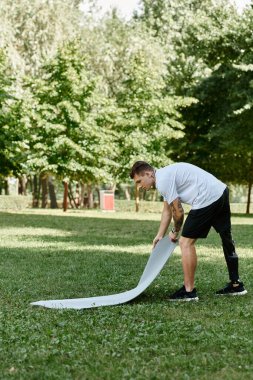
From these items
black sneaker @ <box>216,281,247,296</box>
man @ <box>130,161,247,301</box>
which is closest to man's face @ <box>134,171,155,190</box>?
man @ <box>130,161,247,301</box>

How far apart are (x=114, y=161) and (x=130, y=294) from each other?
29.8m

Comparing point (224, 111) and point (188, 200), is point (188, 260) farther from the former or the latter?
point (224, 111)

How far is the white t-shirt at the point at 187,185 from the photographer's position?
25.0 ft

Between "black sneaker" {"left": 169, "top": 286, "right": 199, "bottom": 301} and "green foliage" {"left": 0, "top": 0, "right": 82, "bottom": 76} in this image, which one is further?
"green foliage" {"left": 0, "top": 0, "right": 82, "bottom": 76}

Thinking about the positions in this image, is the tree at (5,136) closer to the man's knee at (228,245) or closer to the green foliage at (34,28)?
the green foliage at (34,28)

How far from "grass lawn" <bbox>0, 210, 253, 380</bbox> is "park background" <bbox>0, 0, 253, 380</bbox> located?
0.02 metres

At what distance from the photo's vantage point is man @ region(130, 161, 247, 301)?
7613 millimetres

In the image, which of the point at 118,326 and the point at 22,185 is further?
the point at 22,185

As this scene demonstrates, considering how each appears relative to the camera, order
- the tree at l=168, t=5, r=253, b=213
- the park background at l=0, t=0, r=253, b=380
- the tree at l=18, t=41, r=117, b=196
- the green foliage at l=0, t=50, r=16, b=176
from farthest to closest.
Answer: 1. the tree at l=168, t=5, r=253, b=213
2. the tree at l=18, t=41, r=117, b=196
3. the green foliage at l=0, t=50, r=16, b=176
4. the park background at l=0, t=0, r=253, b=380

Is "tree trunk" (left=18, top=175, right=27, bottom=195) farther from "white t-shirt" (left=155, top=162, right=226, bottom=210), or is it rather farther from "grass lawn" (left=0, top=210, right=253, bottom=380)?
"white t-shirt" (left=155, top=162, right=226, bottom=210)

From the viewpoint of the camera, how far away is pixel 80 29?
34.5 m

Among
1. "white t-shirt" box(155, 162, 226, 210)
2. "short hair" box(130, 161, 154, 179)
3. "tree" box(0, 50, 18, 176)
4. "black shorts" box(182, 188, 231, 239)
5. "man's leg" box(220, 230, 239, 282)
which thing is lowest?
"man's leg" box(220, 230, 239, 282)

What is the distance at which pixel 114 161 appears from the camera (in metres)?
37.4

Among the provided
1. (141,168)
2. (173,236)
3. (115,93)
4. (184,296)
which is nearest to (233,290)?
(184,296)
